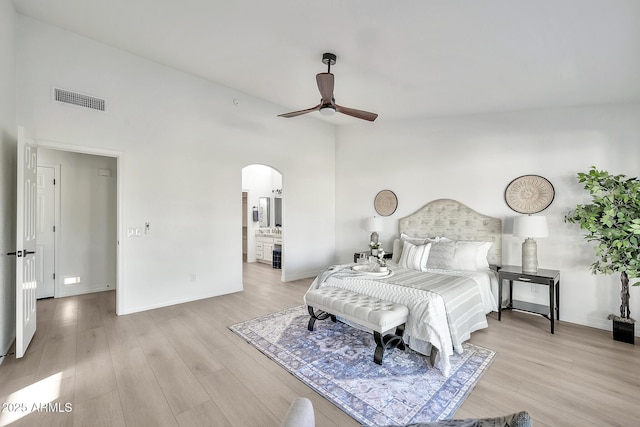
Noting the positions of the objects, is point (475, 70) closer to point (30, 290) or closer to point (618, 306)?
point (618, 306)

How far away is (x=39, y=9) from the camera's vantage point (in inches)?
122

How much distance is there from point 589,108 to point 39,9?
21.6 feet

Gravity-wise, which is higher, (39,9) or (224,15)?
(39,9)

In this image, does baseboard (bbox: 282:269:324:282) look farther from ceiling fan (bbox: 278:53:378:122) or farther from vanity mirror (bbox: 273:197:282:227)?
ceiling fan (bbox: 278:53:378:122)

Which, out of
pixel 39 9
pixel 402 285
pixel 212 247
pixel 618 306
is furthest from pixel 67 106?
pixel 618 306

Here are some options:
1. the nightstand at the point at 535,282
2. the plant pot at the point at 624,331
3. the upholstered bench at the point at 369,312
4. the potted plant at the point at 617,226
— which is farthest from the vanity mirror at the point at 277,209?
the plant pot at the point at 624,331

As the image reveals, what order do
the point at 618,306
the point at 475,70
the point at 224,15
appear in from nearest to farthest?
the point at 224,15
the point at 475,70
the point at 618,306

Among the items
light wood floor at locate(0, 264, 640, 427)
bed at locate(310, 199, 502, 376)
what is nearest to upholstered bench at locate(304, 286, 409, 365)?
bed at locate(310, 199, 502, 376)

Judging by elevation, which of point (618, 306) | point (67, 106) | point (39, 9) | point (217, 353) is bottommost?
point (217, 353)

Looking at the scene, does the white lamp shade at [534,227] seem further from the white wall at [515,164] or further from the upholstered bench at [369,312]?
the upholstered bench at [369,312]

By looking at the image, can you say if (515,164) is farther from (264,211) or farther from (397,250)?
(264,211)

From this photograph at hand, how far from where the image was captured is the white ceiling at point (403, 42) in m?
2.49

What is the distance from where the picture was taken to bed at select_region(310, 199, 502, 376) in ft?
9.12

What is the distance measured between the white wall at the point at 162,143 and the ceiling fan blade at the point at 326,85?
92.4 inches
